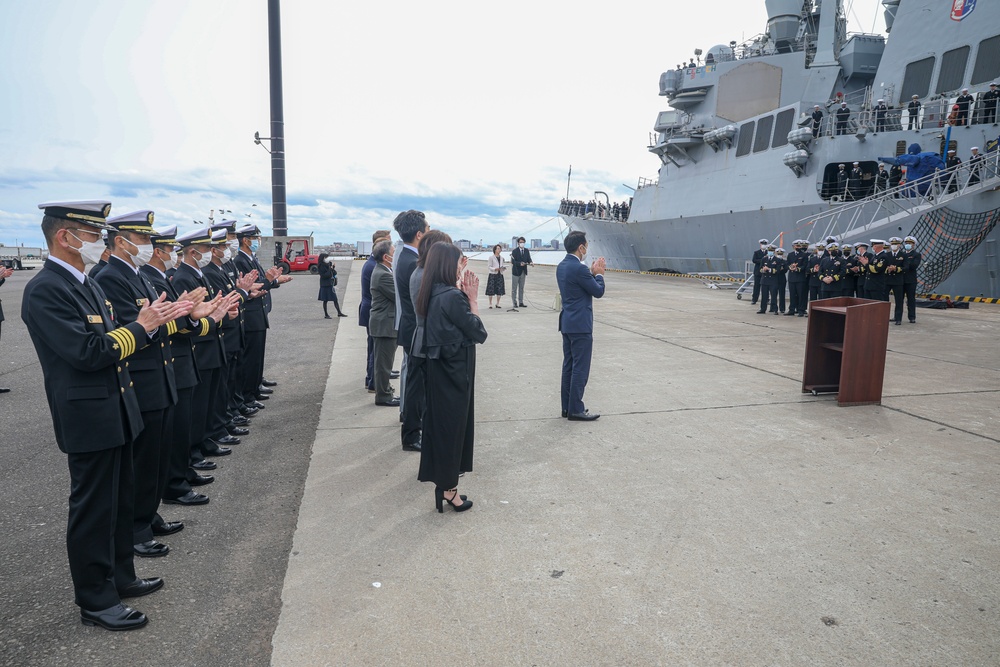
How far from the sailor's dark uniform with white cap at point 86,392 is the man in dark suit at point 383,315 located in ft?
11.3

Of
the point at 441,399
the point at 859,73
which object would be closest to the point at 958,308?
the point at 859,73

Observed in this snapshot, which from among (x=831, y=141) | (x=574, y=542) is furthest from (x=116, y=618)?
(x=831, y=141)

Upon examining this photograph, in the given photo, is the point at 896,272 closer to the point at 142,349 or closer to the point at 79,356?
the point at 142,349

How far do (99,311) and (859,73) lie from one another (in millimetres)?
29048

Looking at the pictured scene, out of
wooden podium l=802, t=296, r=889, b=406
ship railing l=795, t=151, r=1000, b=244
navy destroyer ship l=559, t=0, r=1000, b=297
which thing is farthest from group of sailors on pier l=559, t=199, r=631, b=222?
wooden podium l=802, t=296, r=889, b=406

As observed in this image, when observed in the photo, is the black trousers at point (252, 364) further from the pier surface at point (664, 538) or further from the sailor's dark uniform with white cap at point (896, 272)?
the sailor's dark uniform with white cap at point (896, 272)

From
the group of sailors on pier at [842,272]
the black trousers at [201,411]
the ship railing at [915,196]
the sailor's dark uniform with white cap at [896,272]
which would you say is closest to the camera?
the black trousers at [201,411]

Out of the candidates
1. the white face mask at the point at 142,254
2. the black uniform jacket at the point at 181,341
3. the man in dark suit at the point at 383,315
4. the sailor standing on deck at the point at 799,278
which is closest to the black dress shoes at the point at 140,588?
the black uniform jacket at the point at 181,341

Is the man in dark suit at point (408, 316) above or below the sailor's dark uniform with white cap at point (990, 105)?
below

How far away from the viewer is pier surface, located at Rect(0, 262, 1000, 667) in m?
2.57

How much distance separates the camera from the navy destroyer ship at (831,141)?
16781 mm

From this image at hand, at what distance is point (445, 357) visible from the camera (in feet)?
12.1

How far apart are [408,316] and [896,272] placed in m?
11.5

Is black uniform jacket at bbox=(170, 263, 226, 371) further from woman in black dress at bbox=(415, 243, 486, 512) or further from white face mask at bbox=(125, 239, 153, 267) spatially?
woman in black dress at bbox=(415, 243, 486, 512)
